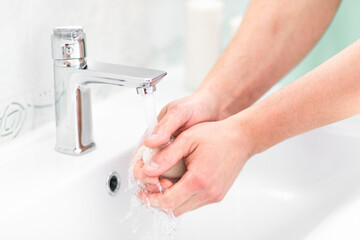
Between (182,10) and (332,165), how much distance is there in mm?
480

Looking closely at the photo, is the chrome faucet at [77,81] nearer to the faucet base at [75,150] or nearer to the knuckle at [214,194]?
the faucet base at [75,150]

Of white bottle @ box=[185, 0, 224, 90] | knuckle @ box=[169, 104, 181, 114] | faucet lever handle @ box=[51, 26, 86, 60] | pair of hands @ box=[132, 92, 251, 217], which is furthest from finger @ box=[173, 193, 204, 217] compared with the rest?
white bottle @ box=[185, 0, 224, 90]

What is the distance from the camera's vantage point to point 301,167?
855 millimetres

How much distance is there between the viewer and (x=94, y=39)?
84 cm

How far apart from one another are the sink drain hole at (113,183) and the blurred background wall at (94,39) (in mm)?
132

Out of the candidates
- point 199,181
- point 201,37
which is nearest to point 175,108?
point 199,181

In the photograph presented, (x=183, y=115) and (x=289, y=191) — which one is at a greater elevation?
(x=183, y=115)

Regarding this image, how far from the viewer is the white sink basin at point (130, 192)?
0.63 metres

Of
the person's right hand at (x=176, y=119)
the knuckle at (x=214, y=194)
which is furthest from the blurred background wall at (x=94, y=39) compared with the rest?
the knuckle at (x=214, y=194)

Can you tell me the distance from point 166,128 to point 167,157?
0.05m

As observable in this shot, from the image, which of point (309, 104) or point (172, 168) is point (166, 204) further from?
point (309, 104)

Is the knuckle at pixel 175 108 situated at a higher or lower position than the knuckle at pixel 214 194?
higher

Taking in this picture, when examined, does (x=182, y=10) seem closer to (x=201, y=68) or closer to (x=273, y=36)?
(x=201, y=68)

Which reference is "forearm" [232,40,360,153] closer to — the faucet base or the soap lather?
the soap lather
